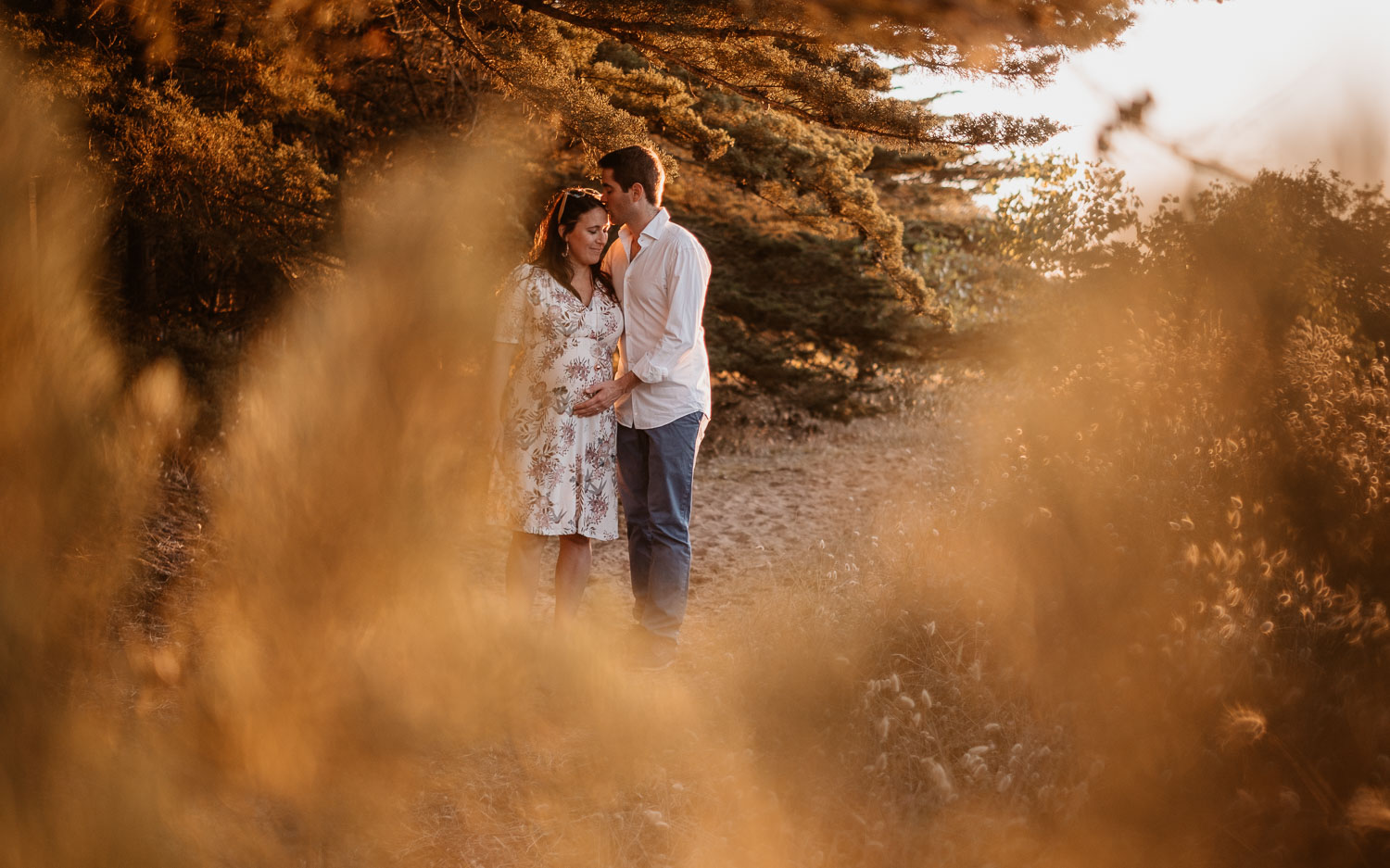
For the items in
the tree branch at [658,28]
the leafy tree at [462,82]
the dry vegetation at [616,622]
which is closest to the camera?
the dry vegetation at [616,622]

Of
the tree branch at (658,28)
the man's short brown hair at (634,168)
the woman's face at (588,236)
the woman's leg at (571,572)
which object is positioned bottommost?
the woman's leg at (571,572)

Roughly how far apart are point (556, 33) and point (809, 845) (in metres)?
3.74

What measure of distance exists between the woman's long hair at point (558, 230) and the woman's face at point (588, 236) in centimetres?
2

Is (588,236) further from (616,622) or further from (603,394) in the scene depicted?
(616,622)

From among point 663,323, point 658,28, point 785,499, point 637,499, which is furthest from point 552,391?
point 785,499

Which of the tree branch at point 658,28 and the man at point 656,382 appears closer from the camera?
the tree branch at point 658,28

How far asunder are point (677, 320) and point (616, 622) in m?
2.08

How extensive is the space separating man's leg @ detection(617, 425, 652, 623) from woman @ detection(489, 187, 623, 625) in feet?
0.64

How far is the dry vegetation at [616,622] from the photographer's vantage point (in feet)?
3.00

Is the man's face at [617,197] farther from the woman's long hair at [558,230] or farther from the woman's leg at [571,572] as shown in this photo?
the woman's leg at [571,572]

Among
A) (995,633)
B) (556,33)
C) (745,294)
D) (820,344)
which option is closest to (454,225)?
(995,633)

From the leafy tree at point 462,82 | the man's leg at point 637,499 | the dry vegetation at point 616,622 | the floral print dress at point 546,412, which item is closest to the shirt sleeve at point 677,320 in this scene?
the floral print dress at point 546,412

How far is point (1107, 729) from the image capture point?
2686 mm

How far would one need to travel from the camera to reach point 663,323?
381cm
